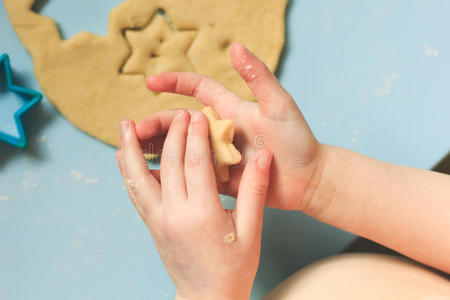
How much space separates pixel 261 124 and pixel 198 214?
0.18 metres

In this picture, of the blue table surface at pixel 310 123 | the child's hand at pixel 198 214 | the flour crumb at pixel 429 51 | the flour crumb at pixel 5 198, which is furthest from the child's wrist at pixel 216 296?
the flour crumb at pixel 429 51

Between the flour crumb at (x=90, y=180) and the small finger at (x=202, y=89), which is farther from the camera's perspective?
the flour crumb at (x=90, y=180)

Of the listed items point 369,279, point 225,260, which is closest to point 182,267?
point 225,260

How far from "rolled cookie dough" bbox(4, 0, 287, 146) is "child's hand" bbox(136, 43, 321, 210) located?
140 millimetres

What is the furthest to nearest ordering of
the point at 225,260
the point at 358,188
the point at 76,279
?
the point at 76,279, the point at 358,188, the point at 225,260

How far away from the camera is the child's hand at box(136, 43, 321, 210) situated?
56 centimetres

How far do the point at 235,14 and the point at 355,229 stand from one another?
530 millimetres

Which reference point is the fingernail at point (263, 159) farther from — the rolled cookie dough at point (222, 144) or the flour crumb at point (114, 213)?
the flour crumb at point (114, 213)

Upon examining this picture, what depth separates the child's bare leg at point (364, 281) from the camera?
58 cm

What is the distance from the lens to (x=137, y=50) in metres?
0.83

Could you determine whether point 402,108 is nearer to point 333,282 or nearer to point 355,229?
point 355,229

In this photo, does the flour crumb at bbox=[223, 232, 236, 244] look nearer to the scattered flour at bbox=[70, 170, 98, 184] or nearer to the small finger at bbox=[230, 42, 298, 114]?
the small finger at bbox=[230, 42, 298, 114]

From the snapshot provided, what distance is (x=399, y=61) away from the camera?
84 cm

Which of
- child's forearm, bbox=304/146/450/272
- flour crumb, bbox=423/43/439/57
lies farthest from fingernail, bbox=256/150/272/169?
flour crumb, bbox=423/43/439/57
